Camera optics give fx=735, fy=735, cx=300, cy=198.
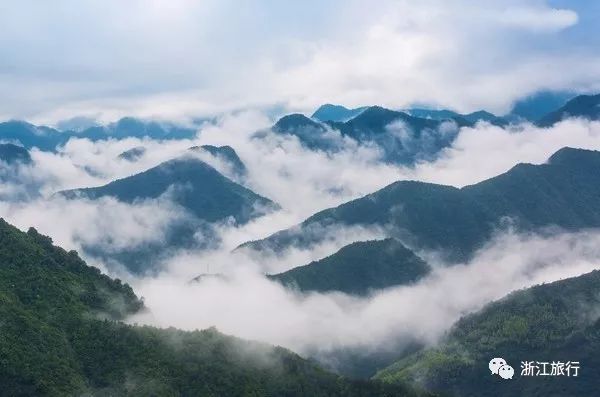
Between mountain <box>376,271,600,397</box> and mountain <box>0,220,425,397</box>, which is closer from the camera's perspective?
mountain <box>0,220,425,397</box>

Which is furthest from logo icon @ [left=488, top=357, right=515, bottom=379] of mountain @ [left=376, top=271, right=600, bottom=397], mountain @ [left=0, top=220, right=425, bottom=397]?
mountain @ [left=0, top=220, right=425, bottom=397]

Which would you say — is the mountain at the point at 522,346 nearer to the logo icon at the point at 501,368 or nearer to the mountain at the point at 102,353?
the logo icon at the point at 501,368

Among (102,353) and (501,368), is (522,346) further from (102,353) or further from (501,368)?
(102,353)

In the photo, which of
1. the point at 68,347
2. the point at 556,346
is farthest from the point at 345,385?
the point at 556,346

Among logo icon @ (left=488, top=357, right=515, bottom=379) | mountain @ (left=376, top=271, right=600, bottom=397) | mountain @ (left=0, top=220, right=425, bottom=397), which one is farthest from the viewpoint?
logo icon @ (left=488, top=357, right=515, bottom=379)

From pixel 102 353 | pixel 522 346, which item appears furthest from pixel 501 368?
pixel 102 353

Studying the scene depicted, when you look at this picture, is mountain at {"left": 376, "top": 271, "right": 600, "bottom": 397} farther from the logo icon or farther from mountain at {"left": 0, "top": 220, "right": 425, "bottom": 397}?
mountain at {"left": 0, "top": 220, "right": 425, "bottom": 397}
